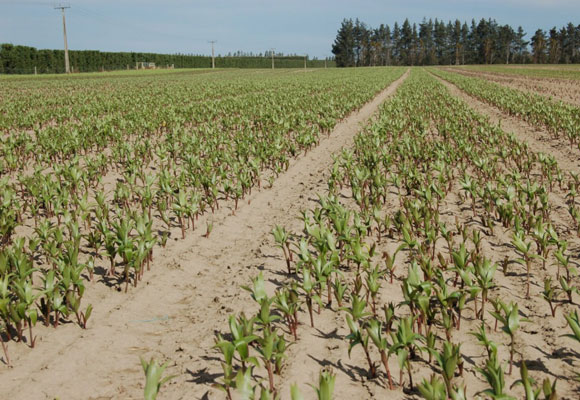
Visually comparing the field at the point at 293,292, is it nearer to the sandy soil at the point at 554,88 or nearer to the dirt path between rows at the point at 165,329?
the dirt path between rows at the point at 165,329

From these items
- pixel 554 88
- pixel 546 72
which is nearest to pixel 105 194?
pixel 554 88

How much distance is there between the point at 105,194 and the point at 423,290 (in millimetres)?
5587

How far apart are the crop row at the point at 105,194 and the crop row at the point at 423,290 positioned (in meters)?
1.56

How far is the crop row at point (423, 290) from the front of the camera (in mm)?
2775

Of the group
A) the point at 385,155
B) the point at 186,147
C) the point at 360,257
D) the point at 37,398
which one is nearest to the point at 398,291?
the point at 360,257

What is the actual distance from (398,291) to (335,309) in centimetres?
69

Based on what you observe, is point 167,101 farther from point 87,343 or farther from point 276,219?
point 87,343

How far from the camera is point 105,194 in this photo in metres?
7.15

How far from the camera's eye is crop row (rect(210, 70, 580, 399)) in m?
2.78

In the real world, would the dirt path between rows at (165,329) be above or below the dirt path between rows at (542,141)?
below

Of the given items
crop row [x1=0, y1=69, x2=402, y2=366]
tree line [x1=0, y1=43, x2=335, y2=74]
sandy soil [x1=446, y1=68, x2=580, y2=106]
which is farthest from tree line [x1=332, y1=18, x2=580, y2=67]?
crop row [x1=0, y1=69, x2=402, y2=366]

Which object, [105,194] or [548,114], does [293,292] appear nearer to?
[105,194]

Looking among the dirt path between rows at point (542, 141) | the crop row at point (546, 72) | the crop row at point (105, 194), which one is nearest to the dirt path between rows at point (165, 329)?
the crop row at point (105, 194)

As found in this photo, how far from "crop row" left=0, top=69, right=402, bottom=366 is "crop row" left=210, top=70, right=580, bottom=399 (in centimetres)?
156
